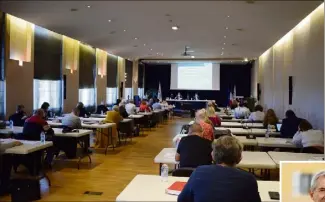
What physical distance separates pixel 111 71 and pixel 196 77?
691 cm

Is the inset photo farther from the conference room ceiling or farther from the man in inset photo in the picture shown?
the conference room ceiling

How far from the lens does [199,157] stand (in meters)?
3.57

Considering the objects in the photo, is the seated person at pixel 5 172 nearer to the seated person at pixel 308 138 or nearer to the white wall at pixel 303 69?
the seated person at pixel 308 138

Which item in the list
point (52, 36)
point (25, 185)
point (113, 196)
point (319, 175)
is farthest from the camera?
point (52, 36)

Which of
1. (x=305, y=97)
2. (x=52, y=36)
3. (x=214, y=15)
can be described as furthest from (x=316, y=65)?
(x=52, y=36)

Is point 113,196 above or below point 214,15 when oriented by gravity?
below

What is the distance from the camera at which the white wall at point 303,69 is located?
745cm

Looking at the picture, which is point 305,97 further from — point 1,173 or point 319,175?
point 319,175

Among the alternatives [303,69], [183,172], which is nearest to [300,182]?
[183,172]

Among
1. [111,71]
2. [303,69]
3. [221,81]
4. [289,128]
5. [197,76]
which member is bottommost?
[289,128]

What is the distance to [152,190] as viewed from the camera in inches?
103

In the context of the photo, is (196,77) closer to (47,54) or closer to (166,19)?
(47,54)

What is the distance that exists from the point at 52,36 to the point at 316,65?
7658mm

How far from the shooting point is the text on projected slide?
73.7 ft
